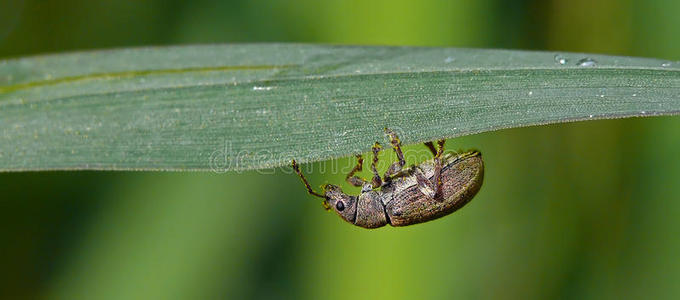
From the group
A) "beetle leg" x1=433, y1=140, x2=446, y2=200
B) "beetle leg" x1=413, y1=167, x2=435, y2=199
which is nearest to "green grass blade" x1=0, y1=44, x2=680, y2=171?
"beetle leg" x1=433, y1=140, x2=446, y2=200

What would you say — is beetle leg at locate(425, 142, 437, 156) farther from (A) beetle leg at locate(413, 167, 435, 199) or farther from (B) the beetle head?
(B) the beetle head

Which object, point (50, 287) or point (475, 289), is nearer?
point (475, 289)

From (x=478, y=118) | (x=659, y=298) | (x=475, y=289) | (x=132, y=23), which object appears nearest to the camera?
(x=478, y=118)

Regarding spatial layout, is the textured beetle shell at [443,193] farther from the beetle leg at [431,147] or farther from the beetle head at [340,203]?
the beetle head at [340,203]

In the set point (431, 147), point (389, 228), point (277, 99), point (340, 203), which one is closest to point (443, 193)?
point (431, 147)

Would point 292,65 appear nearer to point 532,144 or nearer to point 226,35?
point 226,35

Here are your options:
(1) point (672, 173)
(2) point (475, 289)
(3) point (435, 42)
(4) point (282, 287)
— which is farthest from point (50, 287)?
(1) point (672, 173)

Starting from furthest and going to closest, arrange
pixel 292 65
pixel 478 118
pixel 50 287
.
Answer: pixel 50 287 → pixel 292 65 → pixel 478 118

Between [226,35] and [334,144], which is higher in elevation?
[226,35]
